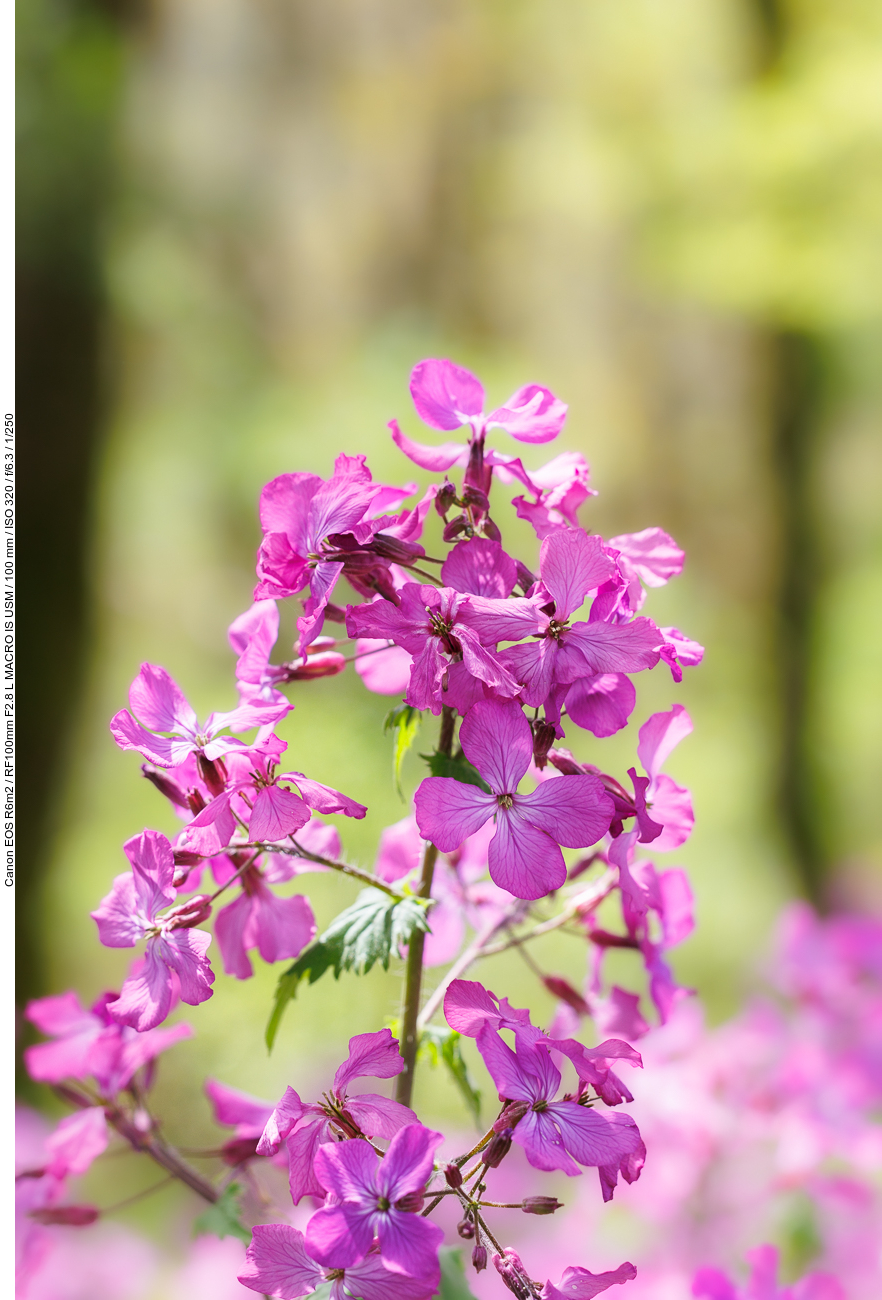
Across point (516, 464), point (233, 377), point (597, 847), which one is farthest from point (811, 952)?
point (233, 377)

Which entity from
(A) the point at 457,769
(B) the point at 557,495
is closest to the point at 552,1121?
(A) the point at 457,769

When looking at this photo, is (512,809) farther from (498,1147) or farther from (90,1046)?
(90,1046)

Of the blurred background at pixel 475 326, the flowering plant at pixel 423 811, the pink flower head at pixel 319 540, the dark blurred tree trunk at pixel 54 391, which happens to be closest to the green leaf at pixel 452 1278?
the flowering plant at pixel 423 811

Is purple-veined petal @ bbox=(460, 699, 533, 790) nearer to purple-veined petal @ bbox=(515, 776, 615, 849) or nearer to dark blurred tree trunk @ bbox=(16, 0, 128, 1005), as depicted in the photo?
purple-veined petal @ bbox=(515, 776, 615, 849)

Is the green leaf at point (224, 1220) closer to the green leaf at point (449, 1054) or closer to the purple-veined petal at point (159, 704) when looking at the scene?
the green leaf at point (449, 1054)

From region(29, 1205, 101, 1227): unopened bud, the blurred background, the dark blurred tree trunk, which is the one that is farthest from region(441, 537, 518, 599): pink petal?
the dark blurred tree trunk
